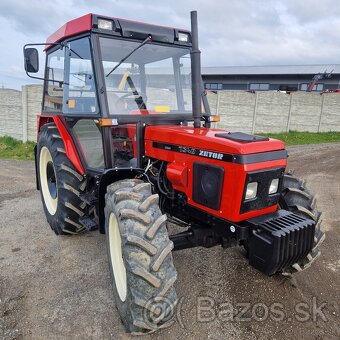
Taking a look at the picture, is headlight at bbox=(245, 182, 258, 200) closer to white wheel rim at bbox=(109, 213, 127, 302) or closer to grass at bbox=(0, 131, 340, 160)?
white wheel rim at bbox=(109, 213, 127, 302)

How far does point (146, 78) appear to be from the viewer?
11.8 feet

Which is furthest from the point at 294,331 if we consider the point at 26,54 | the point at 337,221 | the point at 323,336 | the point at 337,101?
the point at 337,101

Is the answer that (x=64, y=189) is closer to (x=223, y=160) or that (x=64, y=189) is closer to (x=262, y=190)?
(x=223, y=160)

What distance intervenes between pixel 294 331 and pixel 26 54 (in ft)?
11.8

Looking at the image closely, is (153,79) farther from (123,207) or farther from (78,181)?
(123,207)

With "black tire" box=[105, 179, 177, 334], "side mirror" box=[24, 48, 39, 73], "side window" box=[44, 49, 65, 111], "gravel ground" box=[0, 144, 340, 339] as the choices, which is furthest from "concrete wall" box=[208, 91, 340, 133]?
"black tire" box=[105, 179, 177, 334]

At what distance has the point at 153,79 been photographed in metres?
3.66

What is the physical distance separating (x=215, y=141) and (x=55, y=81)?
2244mm

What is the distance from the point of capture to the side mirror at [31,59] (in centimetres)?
356

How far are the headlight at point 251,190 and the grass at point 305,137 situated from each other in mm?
11360

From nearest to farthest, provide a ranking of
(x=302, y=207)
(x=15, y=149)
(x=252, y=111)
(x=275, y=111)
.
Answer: (x=302, y=207) → (x=15, y=149) → (x=252, y=111) → (x=275, y=111)

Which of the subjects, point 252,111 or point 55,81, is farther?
point 252,111

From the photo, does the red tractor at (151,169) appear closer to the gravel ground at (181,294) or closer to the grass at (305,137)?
the gravel ground at (181,294)

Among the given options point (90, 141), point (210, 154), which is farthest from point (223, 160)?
point (90, 141)
